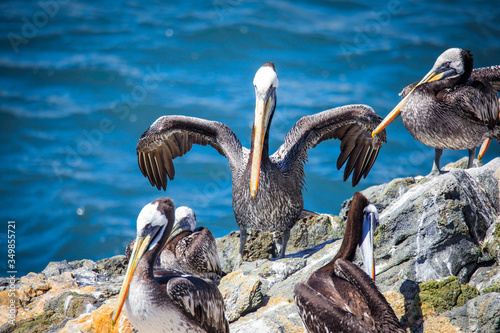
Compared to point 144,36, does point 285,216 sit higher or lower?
lower

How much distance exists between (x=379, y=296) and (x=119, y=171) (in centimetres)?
878

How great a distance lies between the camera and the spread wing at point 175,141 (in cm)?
605

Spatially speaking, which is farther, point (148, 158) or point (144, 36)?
point (144, 36)

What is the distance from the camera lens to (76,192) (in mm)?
11180

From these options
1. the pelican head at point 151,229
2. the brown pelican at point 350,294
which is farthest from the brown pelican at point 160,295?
the brown pelican at point 350,294

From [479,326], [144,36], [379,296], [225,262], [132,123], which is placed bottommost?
[479,326]

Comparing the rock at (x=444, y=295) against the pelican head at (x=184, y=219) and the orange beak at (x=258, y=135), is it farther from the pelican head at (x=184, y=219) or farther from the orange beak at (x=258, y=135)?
the pelican head at (x=184, y=219)

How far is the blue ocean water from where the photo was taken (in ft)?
35.7

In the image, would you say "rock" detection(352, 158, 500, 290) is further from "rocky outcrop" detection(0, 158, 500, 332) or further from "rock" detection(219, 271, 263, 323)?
"rock" detection(219, 271, 263, 323)

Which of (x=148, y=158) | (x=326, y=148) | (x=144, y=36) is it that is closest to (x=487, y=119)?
(x=148, y=158)

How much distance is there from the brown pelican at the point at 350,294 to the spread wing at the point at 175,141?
2111 millimetres

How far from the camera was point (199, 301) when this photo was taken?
392 centimetres

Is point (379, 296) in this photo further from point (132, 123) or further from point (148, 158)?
point (132, 123)

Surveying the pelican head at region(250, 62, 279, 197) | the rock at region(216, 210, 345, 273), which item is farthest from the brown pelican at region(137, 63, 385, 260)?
the rock at region(216, 210, 345, 273)
